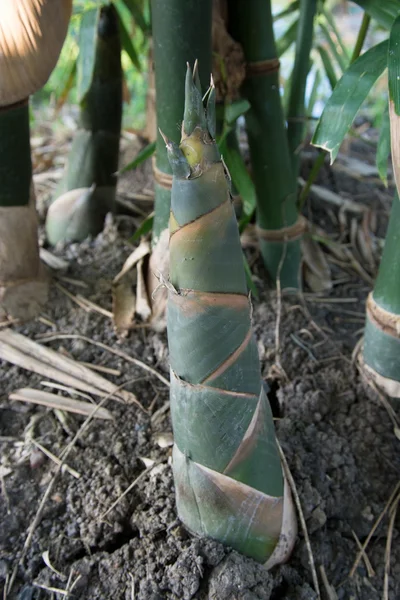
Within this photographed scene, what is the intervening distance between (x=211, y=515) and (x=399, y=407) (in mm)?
417

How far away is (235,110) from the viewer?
3.21ft

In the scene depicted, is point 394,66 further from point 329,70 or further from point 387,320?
point 329,70

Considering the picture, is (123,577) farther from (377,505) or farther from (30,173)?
(30,173)

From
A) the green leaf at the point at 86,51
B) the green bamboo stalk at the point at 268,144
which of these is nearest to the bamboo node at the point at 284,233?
the green bamboo stalk at the point at 268,144

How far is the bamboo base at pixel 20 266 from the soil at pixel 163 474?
0.04 m

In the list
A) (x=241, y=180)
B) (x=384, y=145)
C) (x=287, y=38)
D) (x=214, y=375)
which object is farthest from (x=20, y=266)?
(x=287, y=38)

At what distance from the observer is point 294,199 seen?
1.14m

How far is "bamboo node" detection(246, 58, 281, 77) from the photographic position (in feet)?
3.36

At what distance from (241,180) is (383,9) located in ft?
1.15

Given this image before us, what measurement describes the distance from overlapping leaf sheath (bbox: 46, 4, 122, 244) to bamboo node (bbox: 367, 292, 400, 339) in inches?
22.7

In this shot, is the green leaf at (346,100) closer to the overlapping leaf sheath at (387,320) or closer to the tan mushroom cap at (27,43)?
the overlapping leaf sheath at (387,320)

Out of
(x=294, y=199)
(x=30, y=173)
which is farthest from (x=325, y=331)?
(x=30, y=173)

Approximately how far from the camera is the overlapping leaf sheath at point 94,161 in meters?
1.17

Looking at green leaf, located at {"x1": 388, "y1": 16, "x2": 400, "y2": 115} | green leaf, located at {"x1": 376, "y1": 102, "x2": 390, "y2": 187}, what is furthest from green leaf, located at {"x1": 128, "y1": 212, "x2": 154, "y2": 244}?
green leaf, located at {"x1": 388, "y1": 16, "x2": 400, "y2": 115}
